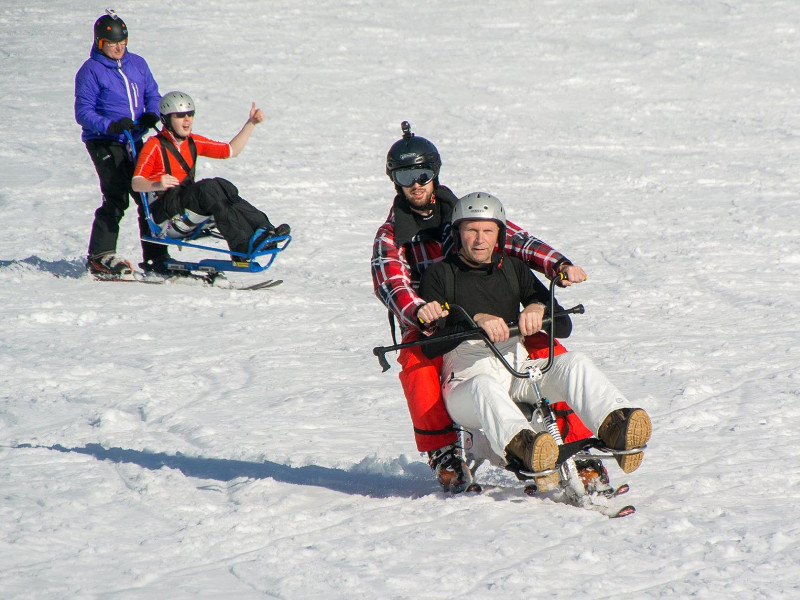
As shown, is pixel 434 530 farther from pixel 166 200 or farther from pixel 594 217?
pixel 594 217

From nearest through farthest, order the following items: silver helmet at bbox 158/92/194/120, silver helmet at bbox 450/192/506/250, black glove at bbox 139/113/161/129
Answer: silver helmet at bbox 450/192/506/250 → silver helmet at bbox 158/92/194/120 → black glove at bbox 139/113/161/129

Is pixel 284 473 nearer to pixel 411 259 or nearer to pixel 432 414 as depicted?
pixel 432 414

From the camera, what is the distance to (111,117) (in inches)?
347

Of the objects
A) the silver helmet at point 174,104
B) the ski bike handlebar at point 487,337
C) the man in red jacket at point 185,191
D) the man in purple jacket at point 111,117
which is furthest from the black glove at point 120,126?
the ski bike handlebar at point 487,337

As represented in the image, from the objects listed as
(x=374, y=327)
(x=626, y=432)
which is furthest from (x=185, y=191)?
(x=626, y=432)

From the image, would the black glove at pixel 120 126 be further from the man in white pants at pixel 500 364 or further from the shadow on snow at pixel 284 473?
the man in white pants at pixel 500 364

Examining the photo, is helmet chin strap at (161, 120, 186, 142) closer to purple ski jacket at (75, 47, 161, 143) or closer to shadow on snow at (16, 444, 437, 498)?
purple ski jacket at (75, 47, 161, 143)

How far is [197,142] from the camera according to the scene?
8.61 m

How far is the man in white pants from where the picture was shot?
3.99 meters

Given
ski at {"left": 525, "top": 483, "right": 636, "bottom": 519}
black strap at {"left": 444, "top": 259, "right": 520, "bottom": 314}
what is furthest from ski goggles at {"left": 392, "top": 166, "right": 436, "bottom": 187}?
ski at {"left": 525, "top": 483, "right": 636, "bottom": 519}

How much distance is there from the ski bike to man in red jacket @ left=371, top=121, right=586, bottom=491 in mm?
104

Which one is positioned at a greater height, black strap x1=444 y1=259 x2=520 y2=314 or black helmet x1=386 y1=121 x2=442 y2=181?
black helmet x1=386 y1=121 x2=442 y2=181

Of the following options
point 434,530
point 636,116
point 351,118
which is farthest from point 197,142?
point 636,116

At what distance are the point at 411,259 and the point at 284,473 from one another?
126cm
